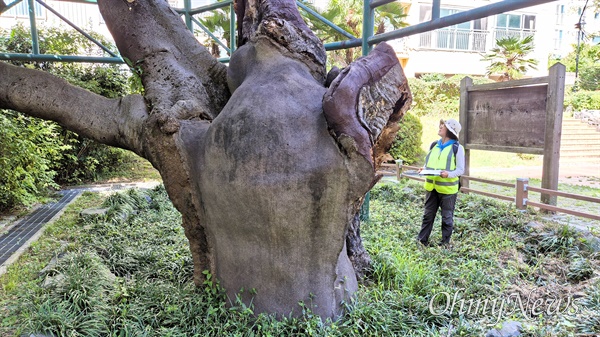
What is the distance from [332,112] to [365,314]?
5.25 feet

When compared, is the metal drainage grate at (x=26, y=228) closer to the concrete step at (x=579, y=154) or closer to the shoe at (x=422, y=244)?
the shoe at (x=422, y=244)

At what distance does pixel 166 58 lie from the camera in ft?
12.6

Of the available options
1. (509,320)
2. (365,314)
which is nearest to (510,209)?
(509,320)

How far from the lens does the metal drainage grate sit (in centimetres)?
568

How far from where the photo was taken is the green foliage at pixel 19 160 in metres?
7.20

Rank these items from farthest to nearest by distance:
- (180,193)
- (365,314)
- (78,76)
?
(78,76)
(180,193)
(365,314)

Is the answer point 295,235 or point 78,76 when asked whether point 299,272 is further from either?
point 78,76

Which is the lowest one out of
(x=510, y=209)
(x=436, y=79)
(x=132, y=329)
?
(x=132, y=329)

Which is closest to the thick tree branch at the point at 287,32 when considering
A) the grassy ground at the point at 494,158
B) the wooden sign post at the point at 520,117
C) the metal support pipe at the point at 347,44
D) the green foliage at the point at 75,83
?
the metal support pipe at the point at 347,44

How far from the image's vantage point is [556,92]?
6.57 meters

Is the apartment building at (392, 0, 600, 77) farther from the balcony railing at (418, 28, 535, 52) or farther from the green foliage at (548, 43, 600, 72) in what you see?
the green foliage at (548, 43, 600, 72)

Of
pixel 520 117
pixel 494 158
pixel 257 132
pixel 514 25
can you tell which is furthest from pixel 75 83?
pixel 514 25

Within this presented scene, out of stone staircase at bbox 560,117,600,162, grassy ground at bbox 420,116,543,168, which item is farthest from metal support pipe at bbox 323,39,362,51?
stone staircase at bbox 560,117,600,162

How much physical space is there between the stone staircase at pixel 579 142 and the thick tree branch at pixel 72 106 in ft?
54.8
